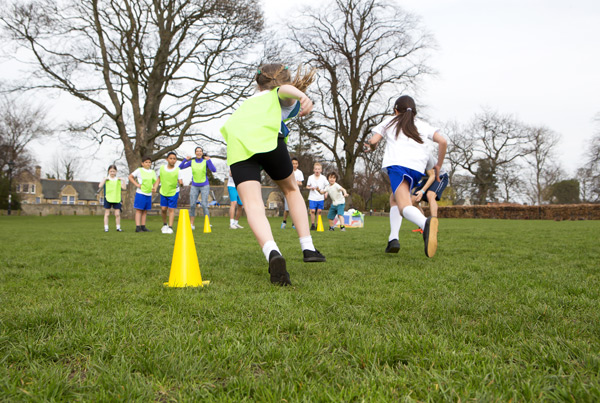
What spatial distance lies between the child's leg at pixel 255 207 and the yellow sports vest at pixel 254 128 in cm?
23

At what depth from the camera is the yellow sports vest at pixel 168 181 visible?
10688mm

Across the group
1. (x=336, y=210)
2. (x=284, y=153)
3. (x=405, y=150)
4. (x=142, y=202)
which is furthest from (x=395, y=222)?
(x=142, y=202)

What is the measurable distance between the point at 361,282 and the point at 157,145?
75.4 feet

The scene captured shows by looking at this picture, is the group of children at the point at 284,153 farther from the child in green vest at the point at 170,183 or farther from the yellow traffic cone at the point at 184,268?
the child in green vest at the point at 170,183

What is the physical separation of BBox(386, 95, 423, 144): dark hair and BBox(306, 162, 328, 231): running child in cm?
657

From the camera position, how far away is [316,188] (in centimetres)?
1211

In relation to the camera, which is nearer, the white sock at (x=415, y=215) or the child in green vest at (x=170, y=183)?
the white sock at (x=415, y=215)

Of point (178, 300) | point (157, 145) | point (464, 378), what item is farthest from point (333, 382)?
point (157, 145)

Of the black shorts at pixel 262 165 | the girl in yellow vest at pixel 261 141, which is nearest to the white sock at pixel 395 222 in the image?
the girl in yellow vest at pixel 261 141

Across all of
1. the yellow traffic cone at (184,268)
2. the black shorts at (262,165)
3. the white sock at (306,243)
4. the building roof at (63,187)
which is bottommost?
the yellow traffic cone at (184,268)

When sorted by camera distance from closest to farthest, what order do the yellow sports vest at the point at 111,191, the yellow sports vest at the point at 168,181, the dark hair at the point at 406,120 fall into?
1. the dark hair at the point at 406,120
2. the yellow sports vest at the point at 168,181
3. the yellow sports vest at the point at 111,191

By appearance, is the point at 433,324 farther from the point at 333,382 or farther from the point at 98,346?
the point at 98,346

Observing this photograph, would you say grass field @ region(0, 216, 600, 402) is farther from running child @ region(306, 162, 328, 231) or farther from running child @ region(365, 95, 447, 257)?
running child @ region(306, 162, 328, 231)

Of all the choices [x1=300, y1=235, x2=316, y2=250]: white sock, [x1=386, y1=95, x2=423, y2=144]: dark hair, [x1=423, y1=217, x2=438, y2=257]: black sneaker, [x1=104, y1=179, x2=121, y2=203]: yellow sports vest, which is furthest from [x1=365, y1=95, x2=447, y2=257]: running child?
[x1=104, y1=179, x2=121, y2=203]: yellow sports vest
